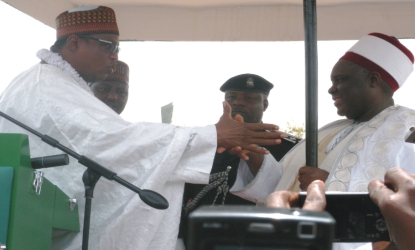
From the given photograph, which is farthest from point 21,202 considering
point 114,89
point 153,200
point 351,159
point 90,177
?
point 114,89

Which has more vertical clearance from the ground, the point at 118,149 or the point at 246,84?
the point at 246,84

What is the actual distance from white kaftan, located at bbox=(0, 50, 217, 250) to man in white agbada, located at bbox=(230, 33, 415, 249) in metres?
0.55

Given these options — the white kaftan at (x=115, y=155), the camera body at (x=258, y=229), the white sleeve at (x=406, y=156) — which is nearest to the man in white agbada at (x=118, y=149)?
the white kaftan at (x=115, y=155)

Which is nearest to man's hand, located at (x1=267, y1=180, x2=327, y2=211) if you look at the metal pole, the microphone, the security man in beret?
the microphone

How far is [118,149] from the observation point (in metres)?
3.07

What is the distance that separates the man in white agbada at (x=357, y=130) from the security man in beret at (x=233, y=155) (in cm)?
32

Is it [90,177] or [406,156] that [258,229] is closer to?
[90,177]

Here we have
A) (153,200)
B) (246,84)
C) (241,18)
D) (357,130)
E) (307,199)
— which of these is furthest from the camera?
(246,84)

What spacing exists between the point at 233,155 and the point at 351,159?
1166 millimetres

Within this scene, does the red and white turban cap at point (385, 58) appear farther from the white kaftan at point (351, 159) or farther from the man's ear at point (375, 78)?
the white kaftan at point (351, 159)

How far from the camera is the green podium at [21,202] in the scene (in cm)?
222

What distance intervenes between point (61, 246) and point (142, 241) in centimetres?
41

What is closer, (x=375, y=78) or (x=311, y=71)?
(x=311, y=71)

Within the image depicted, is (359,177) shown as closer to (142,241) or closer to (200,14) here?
(142,241)
